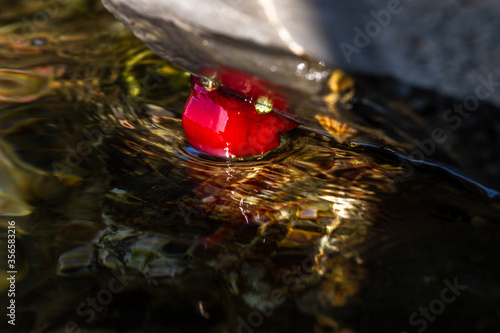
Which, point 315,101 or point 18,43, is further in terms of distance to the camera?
point 18,43

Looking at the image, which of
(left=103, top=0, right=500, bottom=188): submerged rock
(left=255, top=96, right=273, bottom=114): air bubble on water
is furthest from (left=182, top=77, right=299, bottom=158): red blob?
(left=103, top=0, right=500, bottom=188): submerged rock

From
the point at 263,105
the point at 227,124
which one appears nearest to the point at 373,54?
the point at 263,105

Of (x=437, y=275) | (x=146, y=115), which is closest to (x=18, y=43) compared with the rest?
(x=146, y=115)

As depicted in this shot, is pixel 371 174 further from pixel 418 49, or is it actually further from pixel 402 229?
pixel 418 49

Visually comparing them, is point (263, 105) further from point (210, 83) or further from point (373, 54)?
point (373, 54)

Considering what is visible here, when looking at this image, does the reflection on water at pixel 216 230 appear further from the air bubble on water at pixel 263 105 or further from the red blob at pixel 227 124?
the air bubble on water at pixel 263 105
